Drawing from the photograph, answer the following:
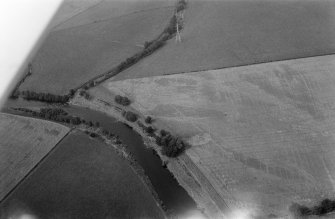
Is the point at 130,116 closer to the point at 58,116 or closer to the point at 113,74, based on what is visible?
the point at 58,116

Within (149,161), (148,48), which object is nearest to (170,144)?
(149,161)

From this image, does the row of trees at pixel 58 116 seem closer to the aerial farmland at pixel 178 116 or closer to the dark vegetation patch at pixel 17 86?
the aerial farmland at pixel 178 116

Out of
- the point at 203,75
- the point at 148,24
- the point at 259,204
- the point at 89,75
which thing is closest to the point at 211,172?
the point at 259,204

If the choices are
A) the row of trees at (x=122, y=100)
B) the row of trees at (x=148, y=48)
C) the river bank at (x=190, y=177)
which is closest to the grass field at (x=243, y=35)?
the row of trees at (x=148, y=48)

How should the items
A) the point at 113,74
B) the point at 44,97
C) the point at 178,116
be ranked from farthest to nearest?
the point at 113,74 → the point at 44,97 → the point at 178,116

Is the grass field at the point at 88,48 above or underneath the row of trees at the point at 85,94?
above

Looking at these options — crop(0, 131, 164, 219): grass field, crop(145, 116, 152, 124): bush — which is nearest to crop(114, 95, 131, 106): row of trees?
crop(145, 116, 152, 124): bush

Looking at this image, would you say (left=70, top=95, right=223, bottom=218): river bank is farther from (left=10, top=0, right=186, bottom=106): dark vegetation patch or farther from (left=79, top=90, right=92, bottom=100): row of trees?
(left=10, top=0, right=186, bottom=106): dark vegetation patch
